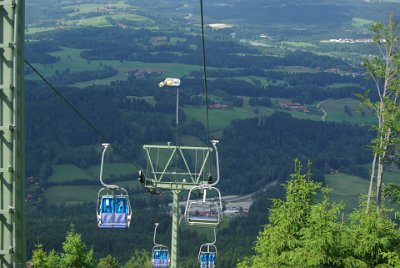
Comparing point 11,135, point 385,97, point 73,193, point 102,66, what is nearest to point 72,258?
point 385,97

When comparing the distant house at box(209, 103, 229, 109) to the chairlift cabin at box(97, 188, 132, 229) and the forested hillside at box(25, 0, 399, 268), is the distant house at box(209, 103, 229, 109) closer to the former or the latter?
the forested hillside at box(25, 0, 399, 268)

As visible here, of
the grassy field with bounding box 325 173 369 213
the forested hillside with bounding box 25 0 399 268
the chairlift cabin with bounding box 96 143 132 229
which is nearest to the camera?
the chairlift cabin with bounding box 96 143 132 229

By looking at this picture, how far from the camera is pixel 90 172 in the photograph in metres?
101

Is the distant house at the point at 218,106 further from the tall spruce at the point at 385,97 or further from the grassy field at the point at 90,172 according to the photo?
the tall spruce at the point at 385,97

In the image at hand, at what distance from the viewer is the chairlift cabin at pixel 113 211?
11586 mm

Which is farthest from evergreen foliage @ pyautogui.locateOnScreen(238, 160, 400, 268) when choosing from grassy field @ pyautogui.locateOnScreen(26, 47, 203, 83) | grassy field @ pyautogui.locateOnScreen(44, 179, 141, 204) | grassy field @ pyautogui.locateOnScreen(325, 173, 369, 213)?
grassy field @ pyautogui.locateOnScreen(26, 47, 203, 83)

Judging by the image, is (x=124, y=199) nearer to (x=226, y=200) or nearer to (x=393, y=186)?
(x=393, y=186)

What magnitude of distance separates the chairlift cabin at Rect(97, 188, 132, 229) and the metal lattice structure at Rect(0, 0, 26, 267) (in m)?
5.16

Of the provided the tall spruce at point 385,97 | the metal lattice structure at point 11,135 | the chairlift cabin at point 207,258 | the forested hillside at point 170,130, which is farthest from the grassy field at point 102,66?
the metal lattice structure at point 11,135

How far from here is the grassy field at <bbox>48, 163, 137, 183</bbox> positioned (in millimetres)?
98375

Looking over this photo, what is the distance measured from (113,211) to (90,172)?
8964 centimetres

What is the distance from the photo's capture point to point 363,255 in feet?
45.5

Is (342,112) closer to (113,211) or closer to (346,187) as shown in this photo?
(346,187)

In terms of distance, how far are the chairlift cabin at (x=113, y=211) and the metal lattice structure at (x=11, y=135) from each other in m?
5.16
